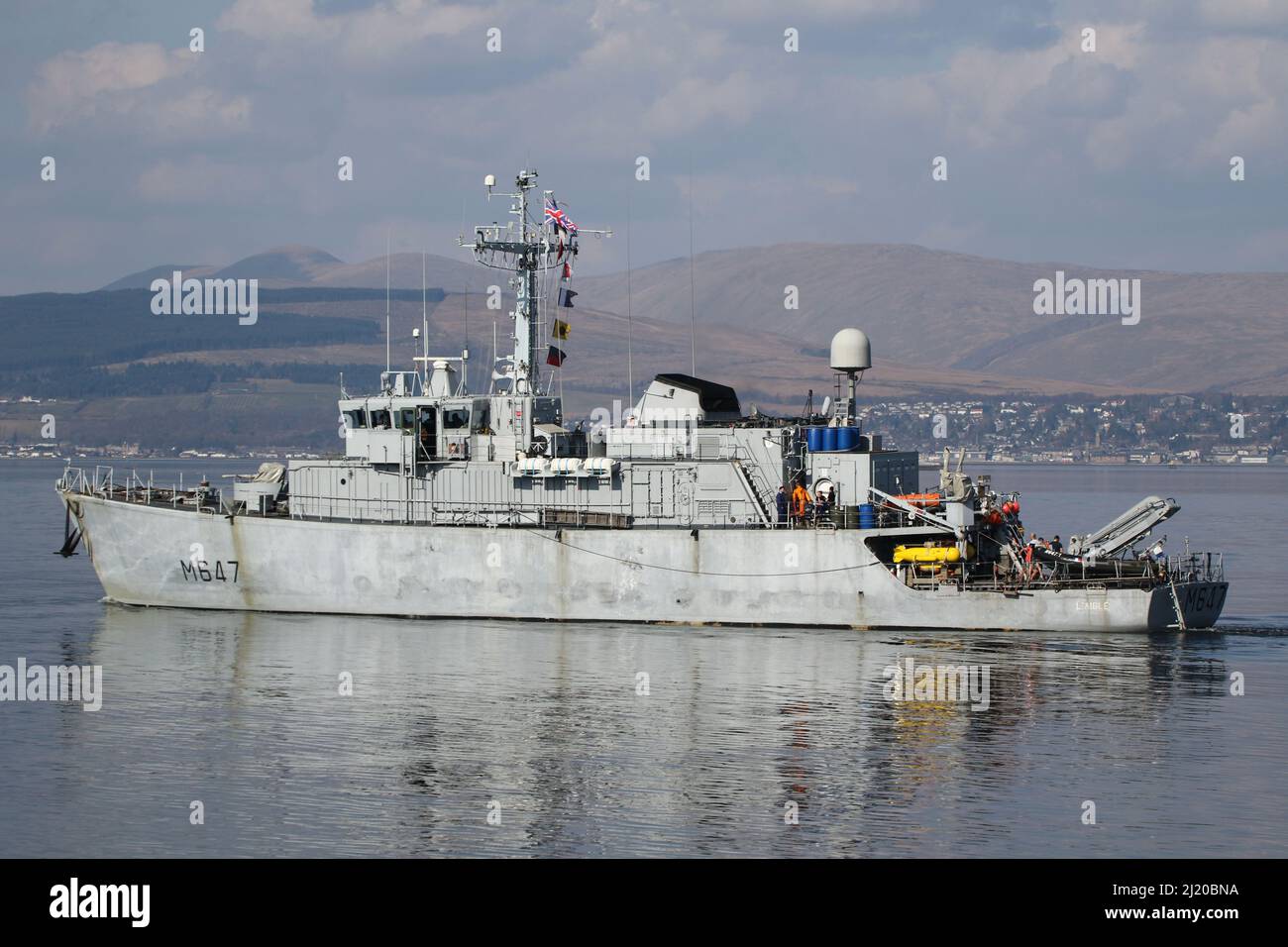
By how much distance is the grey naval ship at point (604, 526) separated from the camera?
39.5 meters

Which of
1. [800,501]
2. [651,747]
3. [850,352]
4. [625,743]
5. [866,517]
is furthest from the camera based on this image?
[850,352]

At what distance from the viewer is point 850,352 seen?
43.1 meters

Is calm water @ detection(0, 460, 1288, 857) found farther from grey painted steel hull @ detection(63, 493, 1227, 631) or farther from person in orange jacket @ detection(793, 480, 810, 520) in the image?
person in orange jacket @ detection(793, 480, 810, 520)

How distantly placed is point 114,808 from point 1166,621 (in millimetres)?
26356

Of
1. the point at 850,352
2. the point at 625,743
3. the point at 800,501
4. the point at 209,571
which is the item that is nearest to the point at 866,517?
the point at 800,501

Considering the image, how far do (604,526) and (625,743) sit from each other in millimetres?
13279

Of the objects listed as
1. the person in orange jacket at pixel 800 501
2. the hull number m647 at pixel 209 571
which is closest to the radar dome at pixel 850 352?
the person in orange jacket at pixel 800 501

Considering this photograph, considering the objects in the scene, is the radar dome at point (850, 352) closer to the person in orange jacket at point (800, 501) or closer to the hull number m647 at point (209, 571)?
the person in orange jacket at point (800, 501)

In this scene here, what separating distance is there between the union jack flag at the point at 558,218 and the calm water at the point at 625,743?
1163 cm

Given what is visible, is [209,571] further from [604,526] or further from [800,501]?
[800,501]

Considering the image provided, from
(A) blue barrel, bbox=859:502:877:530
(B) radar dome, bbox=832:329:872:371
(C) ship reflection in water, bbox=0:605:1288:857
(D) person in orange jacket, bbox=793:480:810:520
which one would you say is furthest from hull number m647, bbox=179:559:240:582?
(B) radar dome, bbox=832:329:872:371

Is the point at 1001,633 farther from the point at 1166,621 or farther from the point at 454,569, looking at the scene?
the point at 454,569
